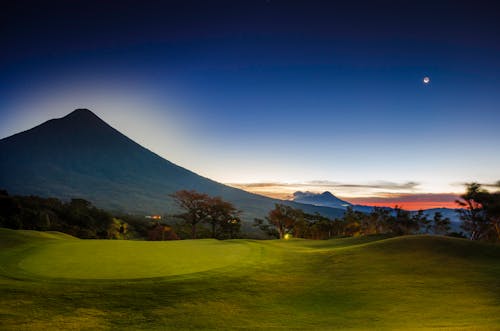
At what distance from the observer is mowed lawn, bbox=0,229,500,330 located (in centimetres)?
573

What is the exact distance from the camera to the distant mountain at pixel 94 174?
474ft

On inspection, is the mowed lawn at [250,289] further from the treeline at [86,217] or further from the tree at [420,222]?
the tree at [420,222]

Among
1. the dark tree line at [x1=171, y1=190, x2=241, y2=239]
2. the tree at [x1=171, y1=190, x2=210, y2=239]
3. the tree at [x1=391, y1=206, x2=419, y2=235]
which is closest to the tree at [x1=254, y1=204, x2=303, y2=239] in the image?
the dark tree line at [x1=171, y1=190, x2=241, y2=239]

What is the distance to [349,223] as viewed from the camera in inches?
1852

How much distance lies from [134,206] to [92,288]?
13940 centimetres

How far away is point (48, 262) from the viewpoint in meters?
9.53

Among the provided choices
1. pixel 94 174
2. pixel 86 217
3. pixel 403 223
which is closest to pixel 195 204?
pixel 86 217

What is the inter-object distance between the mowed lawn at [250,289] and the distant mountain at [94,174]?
129014mm

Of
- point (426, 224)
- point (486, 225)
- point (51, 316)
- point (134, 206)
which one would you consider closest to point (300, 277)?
point (51, 316)

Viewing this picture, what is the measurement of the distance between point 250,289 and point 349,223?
41773mm

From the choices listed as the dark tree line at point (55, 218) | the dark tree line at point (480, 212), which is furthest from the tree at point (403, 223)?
the dark tree line at point (55, 218)

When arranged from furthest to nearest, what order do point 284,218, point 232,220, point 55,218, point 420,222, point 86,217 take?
point 420,222
point 284,218
point 232,220
point 86,217
point 55,218

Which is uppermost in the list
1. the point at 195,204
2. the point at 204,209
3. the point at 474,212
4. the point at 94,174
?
the point at 94,174

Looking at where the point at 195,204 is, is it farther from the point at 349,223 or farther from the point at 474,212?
the point at 474,212
